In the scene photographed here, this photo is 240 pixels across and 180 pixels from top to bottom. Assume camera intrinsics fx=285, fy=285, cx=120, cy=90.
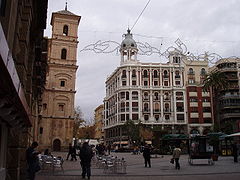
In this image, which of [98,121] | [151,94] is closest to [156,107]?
[151,94]

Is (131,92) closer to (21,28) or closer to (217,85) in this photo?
(217,85)

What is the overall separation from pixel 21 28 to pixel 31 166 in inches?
192

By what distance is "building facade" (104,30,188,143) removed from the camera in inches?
2869

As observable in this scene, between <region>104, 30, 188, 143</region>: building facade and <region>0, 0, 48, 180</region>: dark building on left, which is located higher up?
<region>104, 30, 188, 143</region>: building facade

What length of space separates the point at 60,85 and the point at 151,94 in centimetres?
3585

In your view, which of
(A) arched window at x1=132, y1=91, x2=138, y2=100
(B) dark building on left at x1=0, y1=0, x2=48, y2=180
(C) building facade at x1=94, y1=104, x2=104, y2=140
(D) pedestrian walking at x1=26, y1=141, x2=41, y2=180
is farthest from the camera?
(C) building facade at x1=94, y1=104, x2=104, y2=140

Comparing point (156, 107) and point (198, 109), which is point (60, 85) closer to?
point (156, 107)

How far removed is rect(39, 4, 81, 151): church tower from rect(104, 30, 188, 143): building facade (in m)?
29.2

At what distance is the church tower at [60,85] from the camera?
41.3 metres

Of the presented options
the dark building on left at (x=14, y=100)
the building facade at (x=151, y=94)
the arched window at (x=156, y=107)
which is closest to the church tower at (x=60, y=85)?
the building facade at (x=151, y=94)

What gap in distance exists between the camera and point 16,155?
921 centimetres

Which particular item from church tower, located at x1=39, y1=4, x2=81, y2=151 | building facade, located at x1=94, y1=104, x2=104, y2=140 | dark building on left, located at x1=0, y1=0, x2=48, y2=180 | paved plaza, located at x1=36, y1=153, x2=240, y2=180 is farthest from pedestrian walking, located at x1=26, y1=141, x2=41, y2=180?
building facade, located at x1=94, y1=104, x2=104, y2=140

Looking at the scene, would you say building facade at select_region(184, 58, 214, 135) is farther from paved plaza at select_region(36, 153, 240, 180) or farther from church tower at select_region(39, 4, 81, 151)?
paved plaza at select_region(36, 153, 240, 180)

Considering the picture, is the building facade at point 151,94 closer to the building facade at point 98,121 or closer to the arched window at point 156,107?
the arched window at point 156,107
